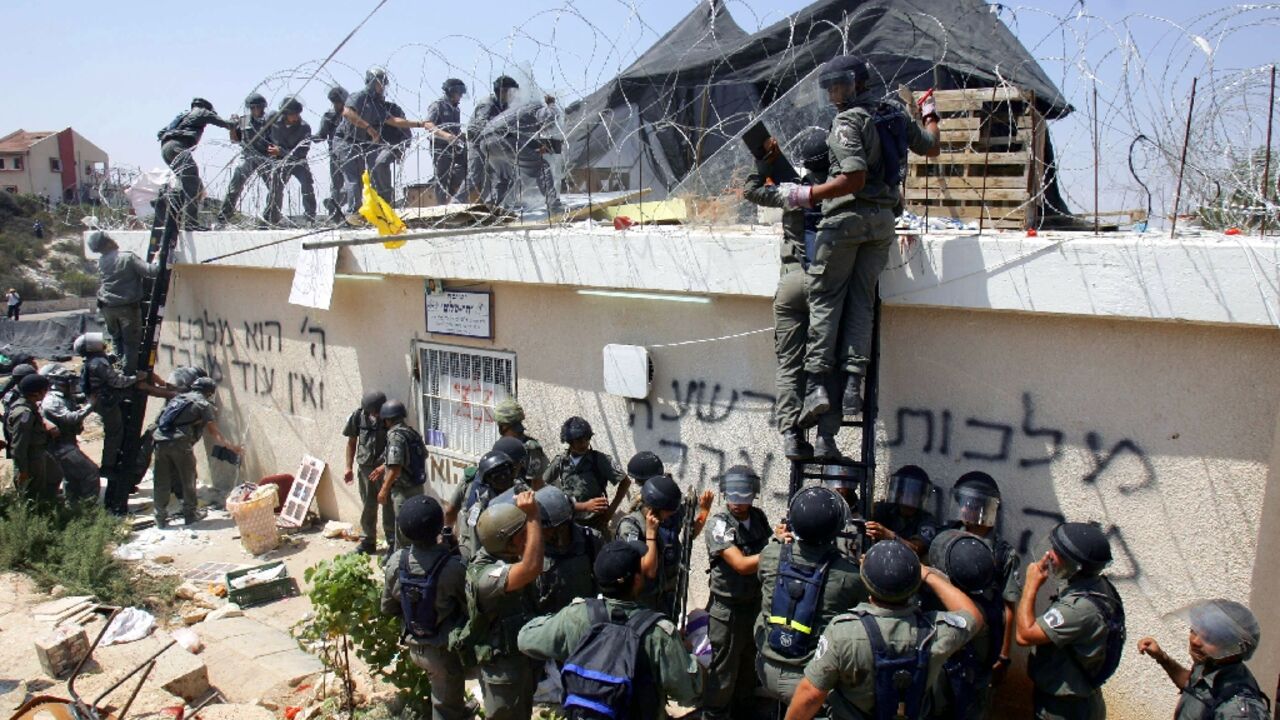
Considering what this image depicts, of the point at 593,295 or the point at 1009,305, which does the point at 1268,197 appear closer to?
the point at 1009,305

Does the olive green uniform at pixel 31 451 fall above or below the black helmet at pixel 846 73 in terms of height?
below

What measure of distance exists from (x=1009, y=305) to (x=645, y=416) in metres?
2.40

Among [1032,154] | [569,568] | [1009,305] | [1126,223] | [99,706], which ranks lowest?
[99,706]

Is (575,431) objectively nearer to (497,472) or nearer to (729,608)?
(497,472)

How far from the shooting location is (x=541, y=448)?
6.02 m

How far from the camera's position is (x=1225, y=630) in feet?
9.66

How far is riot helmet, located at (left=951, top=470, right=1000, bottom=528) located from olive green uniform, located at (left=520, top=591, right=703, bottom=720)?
4.74 feet

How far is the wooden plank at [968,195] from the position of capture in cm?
462

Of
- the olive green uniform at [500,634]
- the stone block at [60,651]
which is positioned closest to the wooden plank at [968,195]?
the olive green uniform at [500,634]

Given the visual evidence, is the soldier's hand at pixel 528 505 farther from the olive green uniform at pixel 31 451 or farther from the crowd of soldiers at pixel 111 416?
the olive green uniform at pixel 31 451

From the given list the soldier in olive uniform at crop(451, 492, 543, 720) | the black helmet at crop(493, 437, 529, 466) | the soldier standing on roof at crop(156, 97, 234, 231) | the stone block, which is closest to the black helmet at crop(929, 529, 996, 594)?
the soldier in olive uniform at crop(451, 492, 543, 720)

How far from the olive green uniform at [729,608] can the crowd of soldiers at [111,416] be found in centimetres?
610

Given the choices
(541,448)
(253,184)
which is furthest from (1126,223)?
(253,184)

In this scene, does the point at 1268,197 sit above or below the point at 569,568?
above
